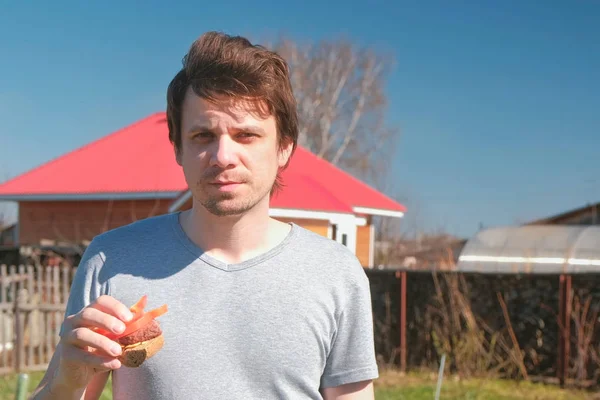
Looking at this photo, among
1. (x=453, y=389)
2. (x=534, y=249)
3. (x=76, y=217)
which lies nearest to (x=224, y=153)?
(x=453, y=389)

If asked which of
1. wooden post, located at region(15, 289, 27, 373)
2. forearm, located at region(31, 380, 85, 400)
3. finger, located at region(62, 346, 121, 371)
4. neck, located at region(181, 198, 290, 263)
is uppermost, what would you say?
neck, located at region(181, 198, 290, 263)

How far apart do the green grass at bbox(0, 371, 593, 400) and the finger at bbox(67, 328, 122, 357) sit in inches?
263

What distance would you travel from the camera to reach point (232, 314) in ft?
6.51

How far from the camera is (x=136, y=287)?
1992 millimetres

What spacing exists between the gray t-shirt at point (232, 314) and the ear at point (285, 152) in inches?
11.2

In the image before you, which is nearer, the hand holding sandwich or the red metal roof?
the hand holding sandwich

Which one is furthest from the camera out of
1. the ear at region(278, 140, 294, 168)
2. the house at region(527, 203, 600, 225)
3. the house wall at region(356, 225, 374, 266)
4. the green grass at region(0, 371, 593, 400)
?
the house at region(527, 203, 600, 225)

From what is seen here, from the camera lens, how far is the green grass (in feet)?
28.7

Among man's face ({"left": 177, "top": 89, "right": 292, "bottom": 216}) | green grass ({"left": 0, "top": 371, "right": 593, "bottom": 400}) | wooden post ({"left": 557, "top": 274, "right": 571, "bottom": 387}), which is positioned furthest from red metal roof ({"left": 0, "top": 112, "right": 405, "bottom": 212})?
man's face ({"left": 177, "top": 89, "right": 292, "bottom": 216})

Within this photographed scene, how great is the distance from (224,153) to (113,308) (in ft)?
1.66

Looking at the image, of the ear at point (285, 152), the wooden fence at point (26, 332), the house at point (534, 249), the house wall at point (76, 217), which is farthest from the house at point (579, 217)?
the ear at point (285, 152)

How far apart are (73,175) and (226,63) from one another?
18.8 m

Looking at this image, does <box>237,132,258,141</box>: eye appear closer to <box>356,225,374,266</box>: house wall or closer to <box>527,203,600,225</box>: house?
<box>356,225,374,266</box>: house wall

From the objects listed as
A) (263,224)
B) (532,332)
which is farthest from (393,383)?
(263,224)
